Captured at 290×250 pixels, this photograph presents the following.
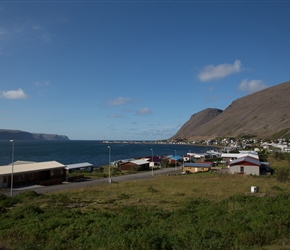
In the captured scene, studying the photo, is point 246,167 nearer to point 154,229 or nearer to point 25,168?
point 25,168

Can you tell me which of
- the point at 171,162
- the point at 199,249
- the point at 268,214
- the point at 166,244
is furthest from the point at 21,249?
the point at 171,162

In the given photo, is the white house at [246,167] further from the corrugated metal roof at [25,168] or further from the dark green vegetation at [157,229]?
the corrugated metal roof at [25,168]

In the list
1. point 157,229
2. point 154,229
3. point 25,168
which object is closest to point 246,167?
point 25,168

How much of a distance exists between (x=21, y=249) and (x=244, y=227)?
923 centimetres

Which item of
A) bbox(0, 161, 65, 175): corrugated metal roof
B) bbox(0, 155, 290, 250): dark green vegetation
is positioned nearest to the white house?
bbox(0, 155, 290, 250): dark green vegetation

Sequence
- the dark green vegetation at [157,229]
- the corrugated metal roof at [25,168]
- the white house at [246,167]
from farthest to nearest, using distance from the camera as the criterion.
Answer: the white house at [246,167] < the corrugated metal roof at [25,168] < the dark green vegetation at [157,229]

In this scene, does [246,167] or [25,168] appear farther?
[246,167]

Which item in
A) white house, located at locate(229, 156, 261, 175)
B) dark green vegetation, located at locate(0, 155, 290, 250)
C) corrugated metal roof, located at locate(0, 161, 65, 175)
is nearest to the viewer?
dark green vegetation, located at locate(0, 155, 290, 250)

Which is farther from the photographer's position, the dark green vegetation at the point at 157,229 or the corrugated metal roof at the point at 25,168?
the corrugated metal roof at the point at 25,168

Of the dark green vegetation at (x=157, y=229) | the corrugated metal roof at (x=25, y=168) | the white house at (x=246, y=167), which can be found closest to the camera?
the dark green vegetation at (x=157, y=229)

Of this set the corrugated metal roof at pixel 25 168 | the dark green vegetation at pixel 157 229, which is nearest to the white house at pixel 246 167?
the dark green vegetation at pixel 157 229

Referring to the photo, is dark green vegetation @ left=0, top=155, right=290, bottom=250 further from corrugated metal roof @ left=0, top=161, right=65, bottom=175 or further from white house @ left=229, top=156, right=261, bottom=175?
white house @ left=229, top=156, right=261, bottom=175

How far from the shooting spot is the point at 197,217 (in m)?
15.6

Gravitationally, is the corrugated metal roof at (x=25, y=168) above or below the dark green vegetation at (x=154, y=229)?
above
